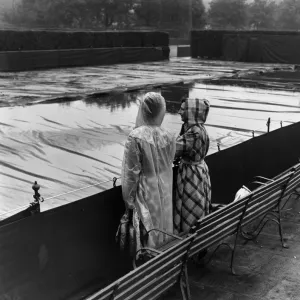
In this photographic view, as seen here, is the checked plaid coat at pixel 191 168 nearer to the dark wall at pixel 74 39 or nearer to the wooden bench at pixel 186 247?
the wooden bench at pixel 186 247

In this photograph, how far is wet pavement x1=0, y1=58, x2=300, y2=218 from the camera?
600 cm

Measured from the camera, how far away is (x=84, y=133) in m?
8.52

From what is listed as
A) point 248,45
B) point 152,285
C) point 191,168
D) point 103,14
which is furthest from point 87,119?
point 103,14

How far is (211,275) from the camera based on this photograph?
4387 mm

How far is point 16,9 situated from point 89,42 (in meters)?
31.5

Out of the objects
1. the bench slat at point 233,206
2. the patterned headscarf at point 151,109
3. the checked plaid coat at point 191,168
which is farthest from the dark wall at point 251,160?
the patterned headscarf at point 151,109

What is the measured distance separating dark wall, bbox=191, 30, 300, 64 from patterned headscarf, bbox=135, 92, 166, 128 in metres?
27.3

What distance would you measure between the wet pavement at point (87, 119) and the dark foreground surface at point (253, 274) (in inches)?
54.0

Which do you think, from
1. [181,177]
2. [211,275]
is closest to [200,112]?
[181,177]

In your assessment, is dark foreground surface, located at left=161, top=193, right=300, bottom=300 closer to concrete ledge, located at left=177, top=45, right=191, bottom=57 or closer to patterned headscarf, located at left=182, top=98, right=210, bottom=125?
patterned headscarf, located at left=182, top=98, right=210, bottom=125

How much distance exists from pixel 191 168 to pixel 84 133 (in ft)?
14.8

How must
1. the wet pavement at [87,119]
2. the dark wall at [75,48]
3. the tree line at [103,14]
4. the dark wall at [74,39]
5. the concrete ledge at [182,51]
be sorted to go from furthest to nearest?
the tree line at [103,14] < the concrete ledge at [182,51] < the dark wall at [74,39] < the dark wall at [75,48] < the wet pavement at [87,119]

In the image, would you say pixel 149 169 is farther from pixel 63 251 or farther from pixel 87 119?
pixel 87 119

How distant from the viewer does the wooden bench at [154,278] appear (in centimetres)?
279
